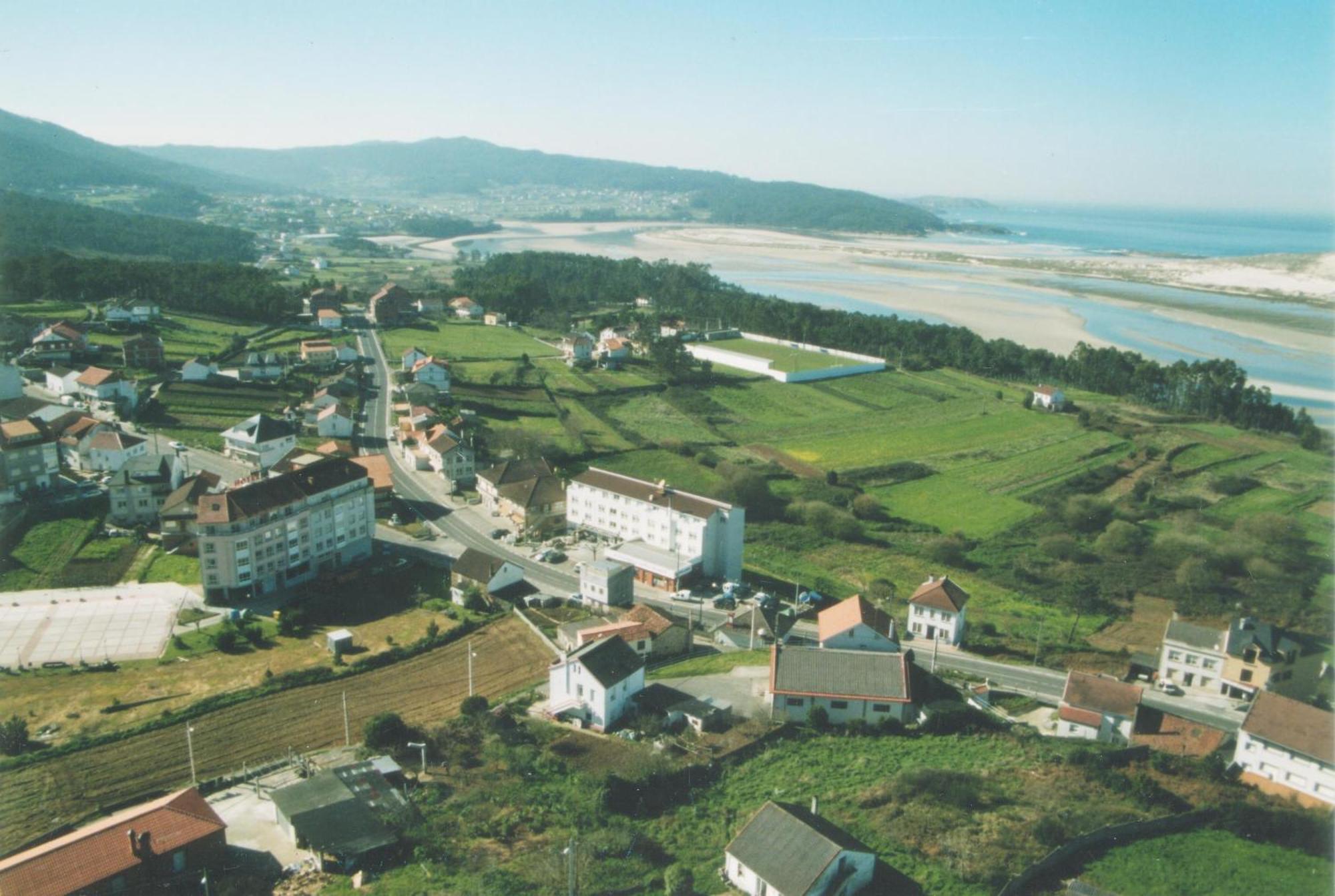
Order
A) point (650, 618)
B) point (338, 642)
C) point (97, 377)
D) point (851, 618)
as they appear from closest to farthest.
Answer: point (338, 642) → point (851, 618) → point (650, 618) → point (97, 377)

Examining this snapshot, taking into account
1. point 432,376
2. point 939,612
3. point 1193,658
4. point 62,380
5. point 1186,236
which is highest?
point 1186,236

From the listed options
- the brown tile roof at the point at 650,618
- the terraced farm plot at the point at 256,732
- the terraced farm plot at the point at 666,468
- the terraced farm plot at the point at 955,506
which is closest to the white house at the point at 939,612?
the brown tile roof at the point at 650,618

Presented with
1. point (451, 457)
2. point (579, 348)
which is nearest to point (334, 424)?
point (451, 457)

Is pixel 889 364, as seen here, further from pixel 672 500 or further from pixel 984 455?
pixel 672 500

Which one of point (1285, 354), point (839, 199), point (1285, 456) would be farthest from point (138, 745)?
point (839, 199)

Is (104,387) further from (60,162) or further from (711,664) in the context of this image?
(60,162)

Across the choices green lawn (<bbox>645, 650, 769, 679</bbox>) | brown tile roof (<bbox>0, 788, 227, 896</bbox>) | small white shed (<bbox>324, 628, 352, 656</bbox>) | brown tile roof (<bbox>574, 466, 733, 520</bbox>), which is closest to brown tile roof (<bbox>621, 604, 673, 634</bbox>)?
green lawn (<bbox>645, 650, 769, 679</bbox>)
